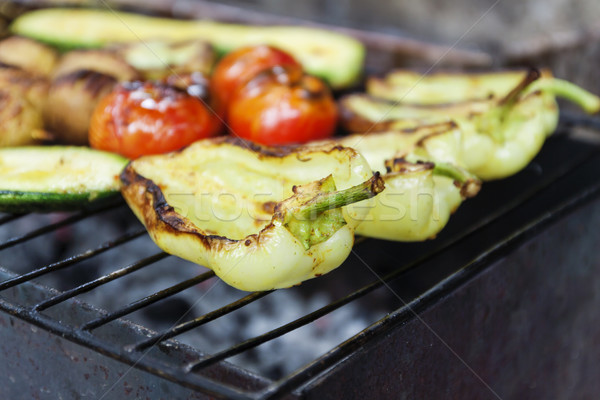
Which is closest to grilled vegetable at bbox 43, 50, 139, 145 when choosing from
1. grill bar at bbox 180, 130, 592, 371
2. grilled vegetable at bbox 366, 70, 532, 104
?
grilled vegetable at bbox 366, 70, 532, 104

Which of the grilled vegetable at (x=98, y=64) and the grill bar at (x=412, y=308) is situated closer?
the grill bar at (x=412, y=308)

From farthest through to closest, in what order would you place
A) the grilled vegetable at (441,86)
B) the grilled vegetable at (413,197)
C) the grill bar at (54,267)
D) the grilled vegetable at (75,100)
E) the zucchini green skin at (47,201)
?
the grilled vegetable at (441,86), the grilled vegetable at (75,100), the zucchini green skin at (47,201), the grilled vegetable at (413,197), the grill bar at (54,267)

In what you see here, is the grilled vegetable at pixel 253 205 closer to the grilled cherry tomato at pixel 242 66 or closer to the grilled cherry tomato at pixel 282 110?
the grilled cherry tomato at pixel 282 110

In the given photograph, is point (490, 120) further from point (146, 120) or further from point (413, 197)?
point (146, 120)

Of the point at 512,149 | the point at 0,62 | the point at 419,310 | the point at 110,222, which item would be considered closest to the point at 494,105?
the point at 512,149

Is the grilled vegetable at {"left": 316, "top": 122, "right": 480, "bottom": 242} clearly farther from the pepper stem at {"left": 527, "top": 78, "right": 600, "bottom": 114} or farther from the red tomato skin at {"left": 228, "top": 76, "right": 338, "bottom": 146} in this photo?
the pepper stem at {"left": 527, "top": 78, "right": 600, "bottom": 114}

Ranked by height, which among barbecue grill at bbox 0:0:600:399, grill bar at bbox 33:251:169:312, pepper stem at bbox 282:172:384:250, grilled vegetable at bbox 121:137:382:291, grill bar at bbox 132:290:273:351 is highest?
pepper stem at bbox 282:172:384:250

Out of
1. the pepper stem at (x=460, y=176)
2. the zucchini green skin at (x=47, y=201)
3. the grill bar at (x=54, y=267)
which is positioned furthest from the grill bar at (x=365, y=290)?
the zucchini green skin at (x=47, y=201)
